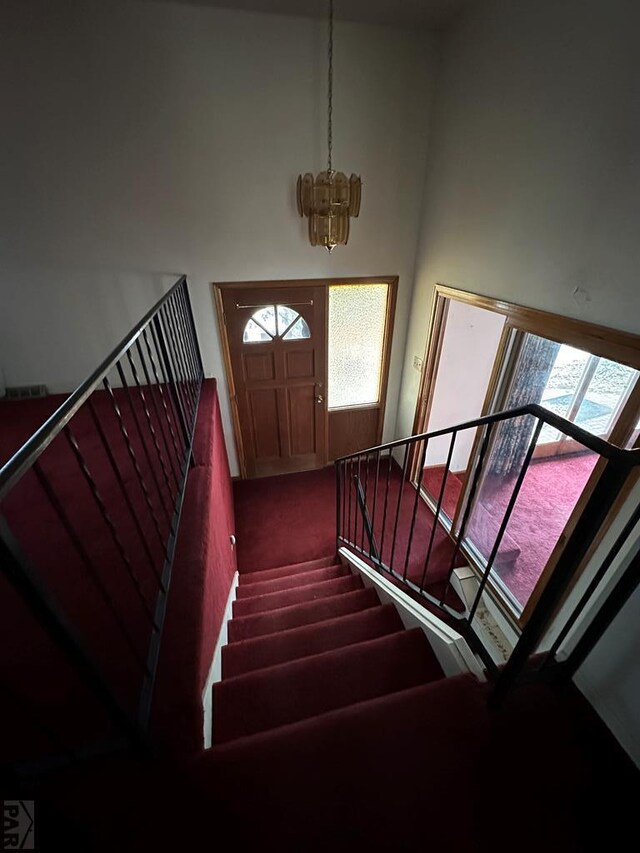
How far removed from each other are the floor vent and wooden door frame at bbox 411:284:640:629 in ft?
11.1

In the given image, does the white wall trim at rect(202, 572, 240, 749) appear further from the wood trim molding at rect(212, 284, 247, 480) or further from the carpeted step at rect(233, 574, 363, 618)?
the wood trim molding at rect(212, 284, 247, 480)

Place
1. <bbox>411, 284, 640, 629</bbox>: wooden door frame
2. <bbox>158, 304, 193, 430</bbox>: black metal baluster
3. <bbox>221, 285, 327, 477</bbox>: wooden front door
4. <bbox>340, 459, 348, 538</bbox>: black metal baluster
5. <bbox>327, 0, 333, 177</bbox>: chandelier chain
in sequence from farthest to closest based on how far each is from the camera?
1. <bbox>340, 459, 348, 538</bbox>: black metal baluster
2. <bbox>221, 285, 327, 477</bbox>: wooden front door
3. <bbox>327, 0, 333, 177</bbox>: chandelier chain
4. <bbox>158, 304, 193, 430</bbox>: black metal baluster
5. <bbox>411, 284, 640, 629</bbox>: wooden door frame

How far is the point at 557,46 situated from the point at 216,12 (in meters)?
2.08

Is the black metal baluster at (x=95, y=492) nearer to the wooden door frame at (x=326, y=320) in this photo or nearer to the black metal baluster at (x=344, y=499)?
the black metal baluster at (x=344, y=499)

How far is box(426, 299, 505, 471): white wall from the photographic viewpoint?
321cm

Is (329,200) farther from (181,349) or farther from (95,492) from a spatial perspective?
(95,492)

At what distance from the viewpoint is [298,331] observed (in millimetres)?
3354

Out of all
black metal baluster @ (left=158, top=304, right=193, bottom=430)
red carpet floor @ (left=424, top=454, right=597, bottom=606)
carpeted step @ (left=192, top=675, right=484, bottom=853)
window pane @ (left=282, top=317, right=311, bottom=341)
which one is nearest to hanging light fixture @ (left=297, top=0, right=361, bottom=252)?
window pane @ (left=282, top=317, right=311, bottom=341)

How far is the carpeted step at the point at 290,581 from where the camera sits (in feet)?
8.28

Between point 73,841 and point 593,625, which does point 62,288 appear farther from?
point 593,625

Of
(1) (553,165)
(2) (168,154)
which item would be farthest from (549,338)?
(2) (168,154)

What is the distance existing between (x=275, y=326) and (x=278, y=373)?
0.46 meters

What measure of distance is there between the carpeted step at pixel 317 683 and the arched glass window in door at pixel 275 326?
104 inches

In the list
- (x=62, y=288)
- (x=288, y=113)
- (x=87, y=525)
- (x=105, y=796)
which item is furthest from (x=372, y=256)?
(x=105, y=796)
